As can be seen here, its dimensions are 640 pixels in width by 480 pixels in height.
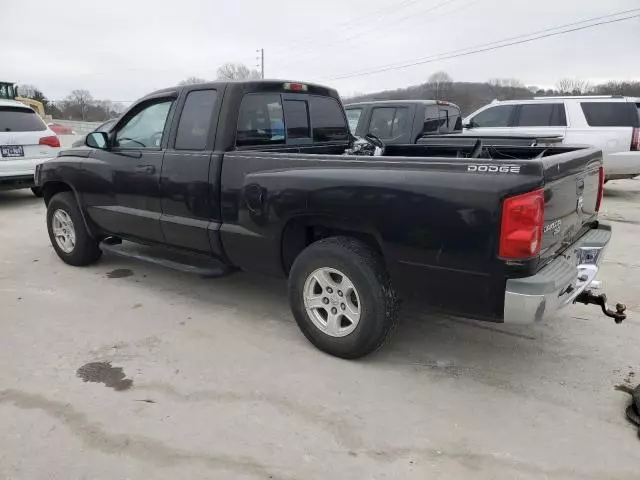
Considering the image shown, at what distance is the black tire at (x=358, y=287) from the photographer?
3270 mm

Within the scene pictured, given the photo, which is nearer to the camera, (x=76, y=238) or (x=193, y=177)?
(x=193, y=177)

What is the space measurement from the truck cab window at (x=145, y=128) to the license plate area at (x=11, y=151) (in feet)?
16.6

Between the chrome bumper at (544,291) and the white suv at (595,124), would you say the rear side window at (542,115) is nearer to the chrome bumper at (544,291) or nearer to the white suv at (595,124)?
the white suv at (595,124)

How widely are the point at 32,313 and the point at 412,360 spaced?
314cm

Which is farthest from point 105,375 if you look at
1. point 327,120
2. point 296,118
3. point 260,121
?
point 327,120

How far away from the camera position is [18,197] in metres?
10.6

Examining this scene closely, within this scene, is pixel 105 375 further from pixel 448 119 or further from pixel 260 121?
pixel 448 119

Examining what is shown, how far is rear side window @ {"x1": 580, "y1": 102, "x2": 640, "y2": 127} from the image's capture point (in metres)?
9.74

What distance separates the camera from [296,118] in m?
4.54

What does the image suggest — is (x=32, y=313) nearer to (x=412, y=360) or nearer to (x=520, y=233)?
(x=412, y=360)

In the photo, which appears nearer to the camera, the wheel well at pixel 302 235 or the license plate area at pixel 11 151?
the wheel well at pixel 302 235

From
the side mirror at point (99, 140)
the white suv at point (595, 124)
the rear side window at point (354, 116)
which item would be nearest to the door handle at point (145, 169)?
the side mirror at point (99, 140)

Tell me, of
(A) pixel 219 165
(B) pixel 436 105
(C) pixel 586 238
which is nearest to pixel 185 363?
(A) pixel 219 165

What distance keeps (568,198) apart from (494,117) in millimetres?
8446
